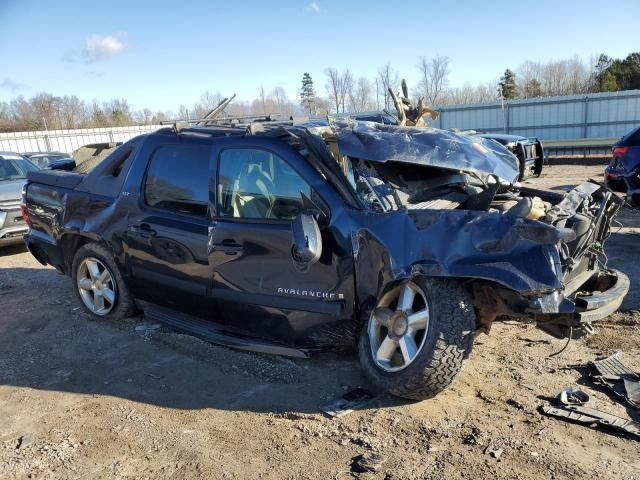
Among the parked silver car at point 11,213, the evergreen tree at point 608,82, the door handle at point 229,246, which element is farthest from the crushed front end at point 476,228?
the evergreen tree at point 608,82

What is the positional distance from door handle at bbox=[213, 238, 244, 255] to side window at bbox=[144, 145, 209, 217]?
12.0 inches

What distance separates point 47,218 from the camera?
18.8ft

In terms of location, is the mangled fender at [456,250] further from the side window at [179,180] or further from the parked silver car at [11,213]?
the parked silver car at [11,213]

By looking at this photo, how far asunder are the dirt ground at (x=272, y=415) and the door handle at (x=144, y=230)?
95 cm

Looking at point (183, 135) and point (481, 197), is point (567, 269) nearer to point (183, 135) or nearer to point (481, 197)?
point (481, 197)

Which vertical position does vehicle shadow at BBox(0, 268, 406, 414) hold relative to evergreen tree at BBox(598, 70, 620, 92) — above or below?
below

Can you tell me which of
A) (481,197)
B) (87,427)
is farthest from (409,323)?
(87,427)

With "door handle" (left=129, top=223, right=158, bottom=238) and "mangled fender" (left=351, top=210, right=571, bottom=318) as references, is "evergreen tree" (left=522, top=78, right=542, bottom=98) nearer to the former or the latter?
"door handle" (left=129, top=223, right=158, bottom=238)

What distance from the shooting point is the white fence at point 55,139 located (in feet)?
92.0

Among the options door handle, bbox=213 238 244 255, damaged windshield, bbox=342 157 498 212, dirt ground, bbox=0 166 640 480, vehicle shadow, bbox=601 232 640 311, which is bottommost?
vehicle shadow, bbox=601 232 640 311

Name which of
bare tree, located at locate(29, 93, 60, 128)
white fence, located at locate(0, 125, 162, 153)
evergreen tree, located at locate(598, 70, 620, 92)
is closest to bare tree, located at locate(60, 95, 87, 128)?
bare tree, located at locate(29, 93, 60, 128)

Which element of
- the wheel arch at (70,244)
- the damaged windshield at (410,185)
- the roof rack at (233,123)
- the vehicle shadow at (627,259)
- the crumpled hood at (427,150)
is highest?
the roof rack at (233,123)

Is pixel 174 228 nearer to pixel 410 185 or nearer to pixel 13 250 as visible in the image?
pixel 410 185

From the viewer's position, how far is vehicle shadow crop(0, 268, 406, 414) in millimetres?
3750
